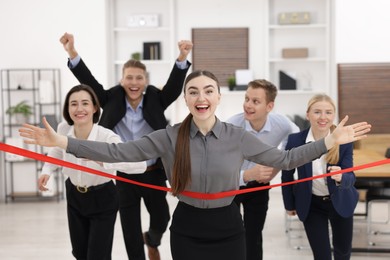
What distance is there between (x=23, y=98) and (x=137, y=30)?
5.68 feet

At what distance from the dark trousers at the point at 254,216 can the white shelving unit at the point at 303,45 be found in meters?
4.36

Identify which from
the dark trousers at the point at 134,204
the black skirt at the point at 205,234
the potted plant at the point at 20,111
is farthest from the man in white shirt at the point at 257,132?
the potted plant at the point at 20,111

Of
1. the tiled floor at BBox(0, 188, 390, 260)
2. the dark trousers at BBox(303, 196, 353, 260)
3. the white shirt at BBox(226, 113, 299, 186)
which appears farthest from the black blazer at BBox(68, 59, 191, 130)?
the tiled floor at BBox(0, 188, 390, 260)

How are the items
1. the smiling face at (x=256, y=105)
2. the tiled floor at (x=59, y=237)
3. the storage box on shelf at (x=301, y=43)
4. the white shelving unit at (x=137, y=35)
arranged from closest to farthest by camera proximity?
1. the smiling face at (x=256, y=105)
2. the tiled floor at (x=59, y=237)
3. the storage box on shelf at (x=301, y=43)
4. the white shelving unit at (x=137, y=35)

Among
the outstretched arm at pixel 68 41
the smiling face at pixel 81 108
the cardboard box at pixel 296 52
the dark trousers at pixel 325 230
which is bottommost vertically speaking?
the dark trousers at pixel 325 230

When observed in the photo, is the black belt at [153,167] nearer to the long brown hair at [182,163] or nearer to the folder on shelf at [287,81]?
the long brown hair at [182,163]

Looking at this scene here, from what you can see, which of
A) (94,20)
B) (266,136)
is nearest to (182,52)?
(266,136)

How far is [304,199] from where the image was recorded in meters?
3.72

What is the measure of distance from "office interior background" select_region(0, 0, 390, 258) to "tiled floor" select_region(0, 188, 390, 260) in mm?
1260

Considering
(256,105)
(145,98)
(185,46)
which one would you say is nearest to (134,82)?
(145,98)

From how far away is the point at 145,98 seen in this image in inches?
175

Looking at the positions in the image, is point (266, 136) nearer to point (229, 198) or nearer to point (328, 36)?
point (229, 198)

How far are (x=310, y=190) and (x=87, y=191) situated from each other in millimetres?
1294

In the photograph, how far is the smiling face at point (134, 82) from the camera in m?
4.32
